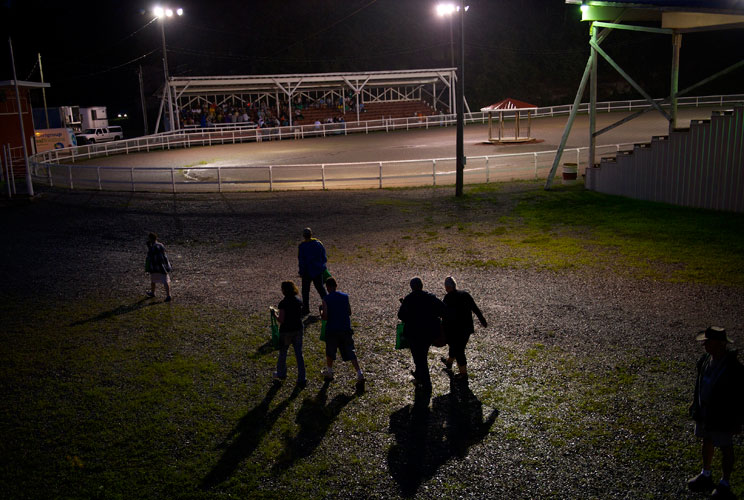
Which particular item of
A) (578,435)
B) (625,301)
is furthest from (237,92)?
(578,435)

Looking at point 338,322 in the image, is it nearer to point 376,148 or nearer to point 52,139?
point 376,148

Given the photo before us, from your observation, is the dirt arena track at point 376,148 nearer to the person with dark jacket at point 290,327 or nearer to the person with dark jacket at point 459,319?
the person with dark jacket at point 459,319

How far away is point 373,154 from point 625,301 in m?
24.9

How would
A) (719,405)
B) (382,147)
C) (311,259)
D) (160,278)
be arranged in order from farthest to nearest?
(382,147) → (160,278) → (311,259) → (719,405)

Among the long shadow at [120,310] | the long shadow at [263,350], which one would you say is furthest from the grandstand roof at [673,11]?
the long shadow at [120,310]

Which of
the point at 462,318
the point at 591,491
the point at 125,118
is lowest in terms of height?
the point at 591,491

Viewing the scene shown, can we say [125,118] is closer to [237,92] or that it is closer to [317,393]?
[237,92]

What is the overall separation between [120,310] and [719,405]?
32.3 ft

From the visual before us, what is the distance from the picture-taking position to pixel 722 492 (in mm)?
5605

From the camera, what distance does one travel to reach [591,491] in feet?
19.2

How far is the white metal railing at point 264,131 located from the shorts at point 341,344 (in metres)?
31.2

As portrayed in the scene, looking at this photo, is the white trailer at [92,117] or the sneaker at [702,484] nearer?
the sneaker at [702,484]

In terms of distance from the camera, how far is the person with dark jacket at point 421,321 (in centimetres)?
801

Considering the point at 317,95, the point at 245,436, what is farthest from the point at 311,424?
the point at 317,95
